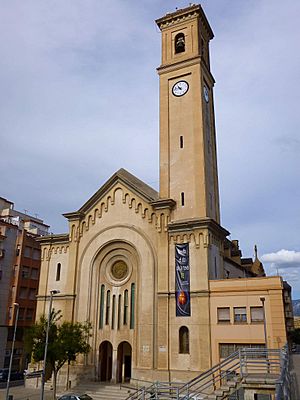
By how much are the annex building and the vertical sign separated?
0.28 ft

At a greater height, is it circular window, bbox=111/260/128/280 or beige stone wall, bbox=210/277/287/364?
circular window, bbox=111/260/128/280

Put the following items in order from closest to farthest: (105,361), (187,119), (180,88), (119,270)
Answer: (105,361) < (119,270) < (187,119) < (180,88)

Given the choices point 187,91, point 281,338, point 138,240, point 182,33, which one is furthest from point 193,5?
point 281,338

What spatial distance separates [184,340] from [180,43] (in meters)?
30.9

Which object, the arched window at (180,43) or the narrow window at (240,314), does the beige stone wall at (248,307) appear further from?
the arched window at (180,43)

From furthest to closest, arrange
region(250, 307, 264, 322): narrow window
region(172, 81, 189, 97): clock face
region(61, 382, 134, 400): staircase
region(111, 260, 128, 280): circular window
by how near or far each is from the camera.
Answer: region(172, 81, 189, 97): clock face
region(111, 260, 128, 280): circular window
region(61, 382, 134, 400): staircase
region(250, 307, 264, 322): narrow window

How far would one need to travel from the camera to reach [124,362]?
35.8 metres

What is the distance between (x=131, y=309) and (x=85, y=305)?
4898 mm

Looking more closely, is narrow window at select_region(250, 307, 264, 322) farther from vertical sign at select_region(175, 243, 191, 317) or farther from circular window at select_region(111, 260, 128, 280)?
circular window at select_region(111, 260, 128, 280)

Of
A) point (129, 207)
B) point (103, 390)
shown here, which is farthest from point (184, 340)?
point (129, 207)

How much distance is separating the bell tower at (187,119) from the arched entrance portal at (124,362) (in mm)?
12563

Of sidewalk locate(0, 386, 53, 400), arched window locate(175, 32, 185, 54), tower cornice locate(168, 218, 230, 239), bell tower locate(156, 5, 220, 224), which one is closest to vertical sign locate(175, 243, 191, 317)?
tower cornice locate(168, 218, 230, 239)

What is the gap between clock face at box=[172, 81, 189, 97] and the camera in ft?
134

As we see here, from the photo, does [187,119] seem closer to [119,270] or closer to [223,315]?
[119,270]
